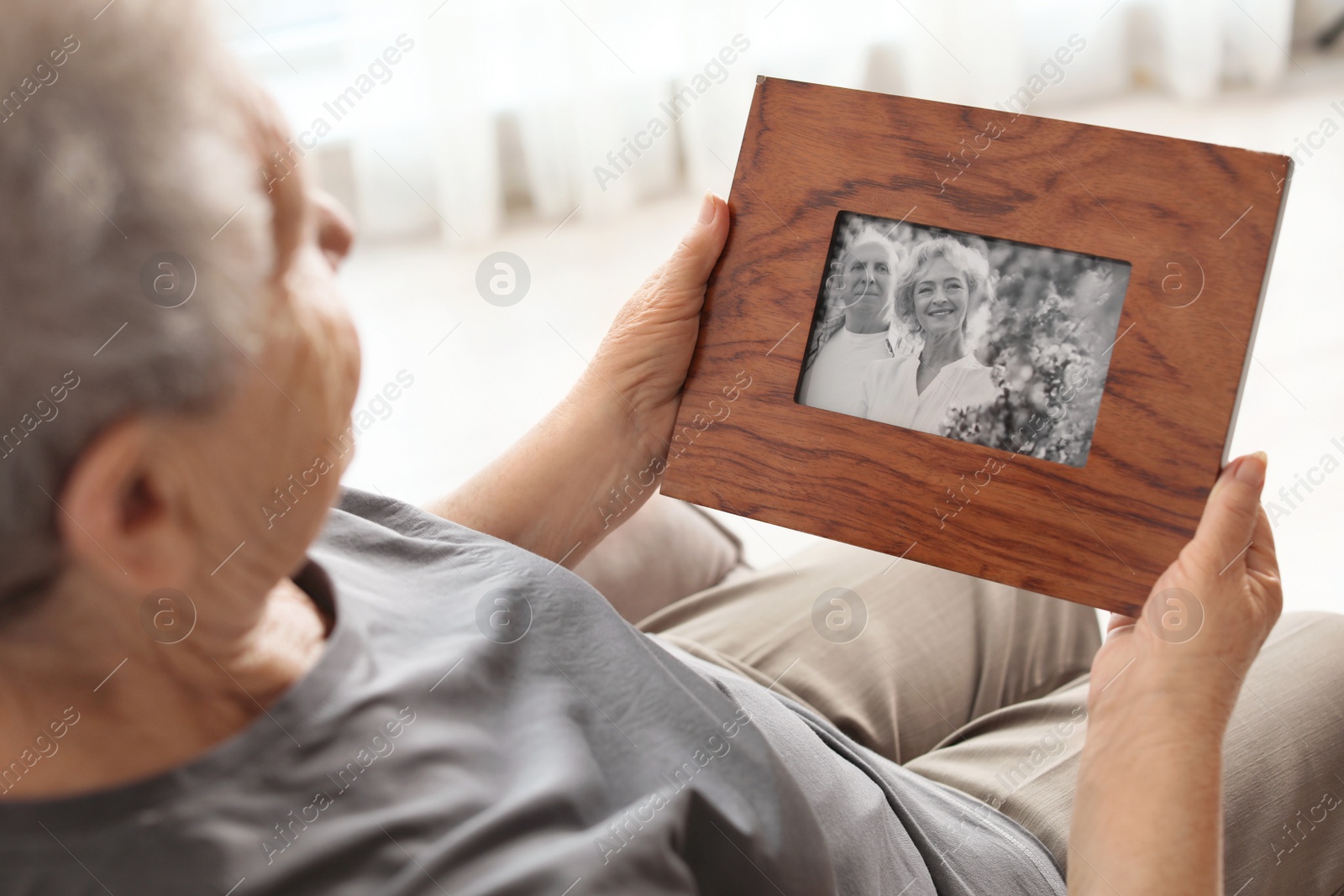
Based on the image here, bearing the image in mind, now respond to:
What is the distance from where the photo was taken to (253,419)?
23.6 inches

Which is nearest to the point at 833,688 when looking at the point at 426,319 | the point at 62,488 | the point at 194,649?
the point at 194,649

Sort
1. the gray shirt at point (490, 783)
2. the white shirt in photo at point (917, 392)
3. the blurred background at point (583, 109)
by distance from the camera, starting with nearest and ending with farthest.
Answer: the gray shirt at point (490, 783) → the white shirt in photo at point (917, 392) → the blurred background at point (583, 109)

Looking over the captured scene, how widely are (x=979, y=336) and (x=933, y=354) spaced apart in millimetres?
A: 43

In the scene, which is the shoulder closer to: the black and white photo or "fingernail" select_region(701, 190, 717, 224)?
the black and white photo

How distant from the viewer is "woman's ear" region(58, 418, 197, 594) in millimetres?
540

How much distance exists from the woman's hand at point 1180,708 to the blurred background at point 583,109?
1.81 meters

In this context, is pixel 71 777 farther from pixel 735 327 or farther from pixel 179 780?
pixel 735 327

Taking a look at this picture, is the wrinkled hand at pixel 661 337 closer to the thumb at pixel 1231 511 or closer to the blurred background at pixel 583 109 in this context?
the thumb at pixel 1231 511

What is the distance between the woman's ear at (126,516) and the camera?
1.77 feet

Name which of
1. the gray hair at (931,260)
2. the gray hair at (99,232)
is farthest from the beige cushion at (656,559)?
the gray hair at (99,232)

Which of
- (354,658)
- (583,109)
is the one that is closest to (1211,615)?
(354,658)

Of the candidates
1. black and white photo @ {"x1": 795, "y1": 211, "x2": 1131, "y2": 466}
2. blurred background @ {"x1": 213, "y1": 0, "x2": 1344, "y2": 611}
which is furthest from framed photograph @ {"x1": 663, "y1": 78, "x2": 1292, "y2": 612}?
blurred background @ {"x1": 213, "y1": 0, "x2": 1344, "y2": 611}

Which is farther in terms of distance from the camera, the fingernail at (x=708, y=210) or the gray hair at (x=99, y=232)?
the fingernail at (x=708, y=210)

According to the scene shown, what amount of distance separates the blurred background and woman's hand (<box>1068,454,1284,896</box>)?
5.94ft
